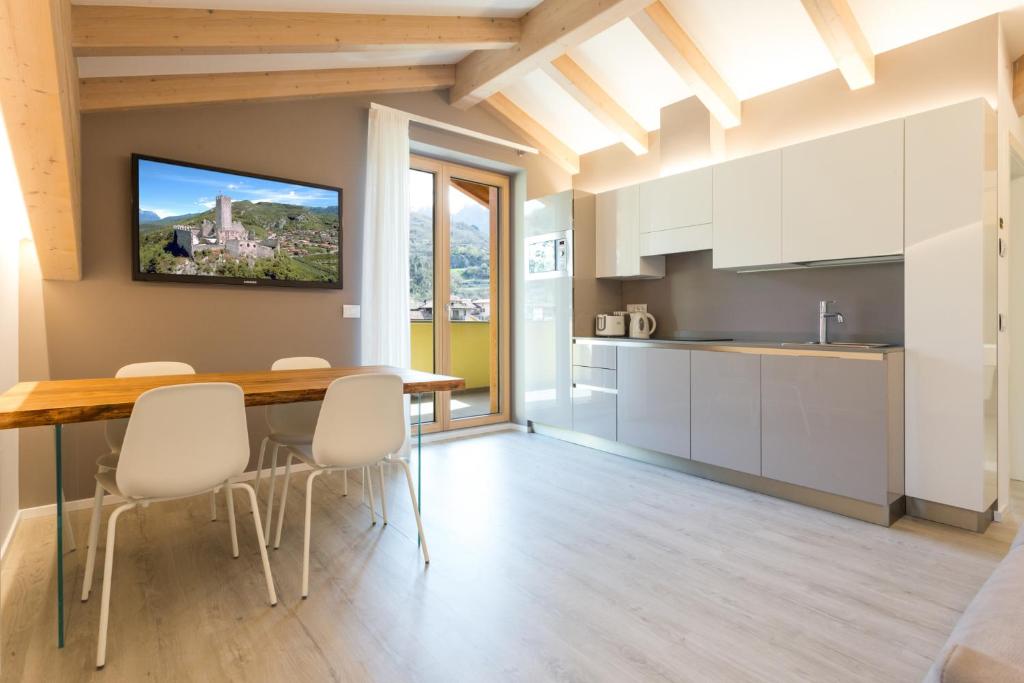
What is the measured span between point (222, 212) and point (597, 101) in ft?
9.42

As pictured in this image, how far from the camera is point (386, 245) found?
13.2ft

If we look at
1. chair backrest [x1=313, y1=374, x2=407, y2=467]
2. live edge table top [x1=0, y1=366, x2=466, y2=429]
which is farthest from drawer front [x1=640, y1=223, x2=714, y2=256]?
chair backrest [x1=313, y1=374, x2=407, y2=467]

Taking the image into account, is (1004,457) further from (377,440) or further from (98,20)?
(98,20)

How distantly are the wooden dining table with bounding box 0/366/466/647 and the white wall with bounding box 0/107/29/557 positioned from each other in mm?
467

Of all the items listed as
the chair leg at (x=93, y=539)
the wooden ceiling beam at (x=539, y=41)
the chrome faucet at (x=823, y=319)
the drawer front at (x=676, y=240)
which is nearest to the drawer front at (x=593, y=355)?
the drawer front at (x=676, y=240)

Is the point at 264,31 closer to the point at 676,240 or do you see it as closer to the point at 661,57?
the point at 661,57

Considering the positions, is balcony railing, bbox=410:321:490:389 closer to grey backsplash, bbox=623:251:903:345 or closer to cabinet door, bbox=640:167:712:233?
grey backsplash, bbox=623:251:903:345

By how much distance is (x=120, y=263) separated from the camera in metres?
3.08

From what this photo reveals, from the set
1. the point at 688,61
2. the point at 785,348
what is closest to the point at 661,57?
the point at 688,61

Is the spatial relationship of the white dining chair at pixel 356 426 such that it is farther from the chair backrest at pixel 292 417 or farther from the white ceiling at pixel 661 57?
the white ceiling at pixel 661 57

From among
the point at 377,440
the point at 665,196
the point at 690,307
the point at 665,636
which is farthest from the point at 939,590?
the point at 665,196

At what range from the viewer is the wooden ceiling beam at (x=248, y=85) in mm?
2958

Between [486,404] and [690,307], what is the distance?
2.15 meters

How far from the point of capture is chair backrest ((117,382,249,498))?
5.57 ft
